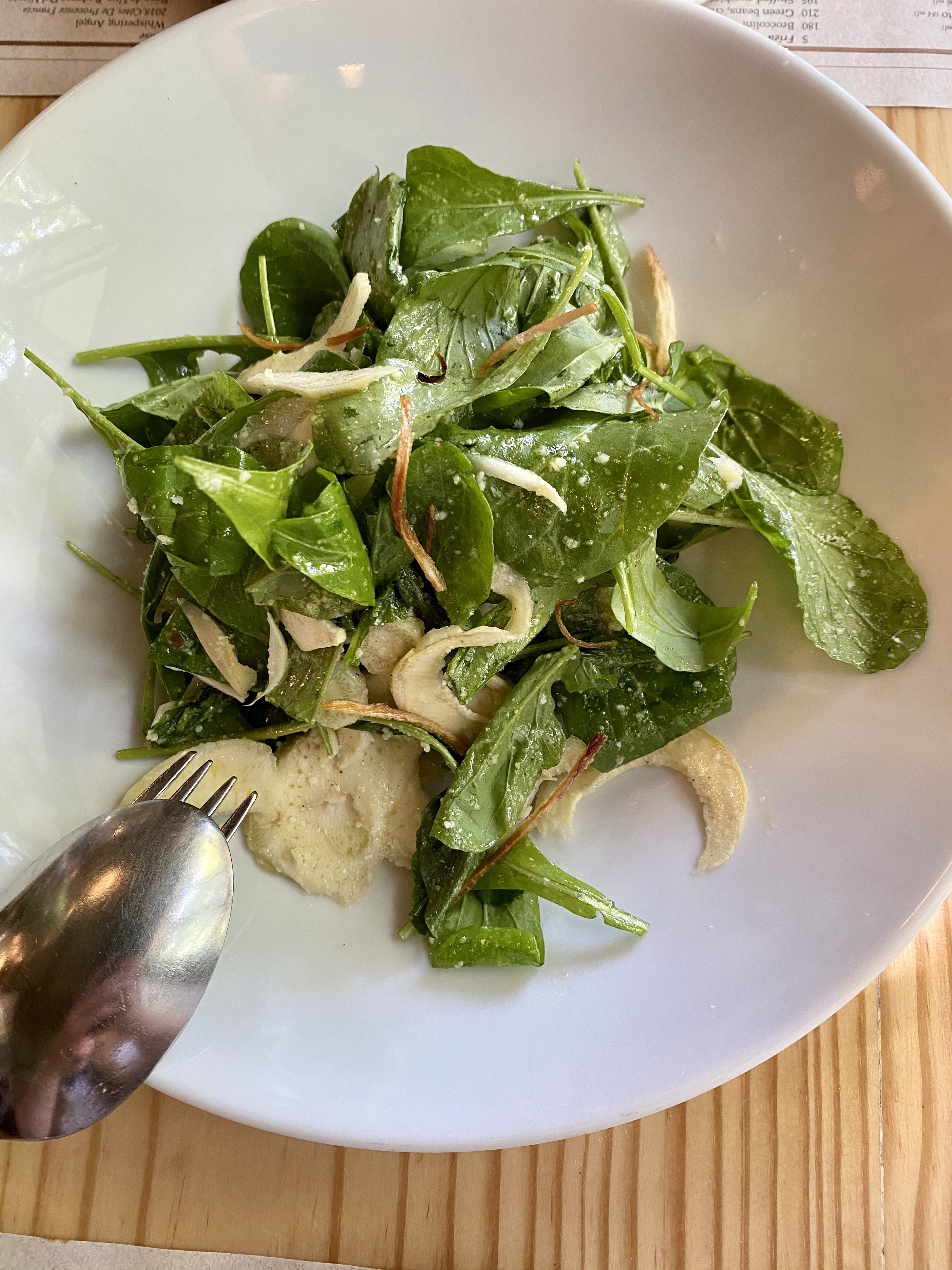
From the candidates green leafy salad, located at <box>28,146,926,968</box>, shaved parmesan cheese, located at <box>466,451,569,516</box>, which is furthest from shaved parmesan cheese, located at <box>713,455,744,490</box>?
shaved parmesan cheese, located at <box>466,451,569,516</box>

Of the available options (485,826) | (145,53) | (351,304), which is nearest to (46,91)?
(145,53)

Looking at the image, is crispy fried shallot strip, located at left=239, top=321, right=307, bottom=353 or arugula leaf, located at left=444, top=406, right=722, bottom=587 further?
crispy fried shallot strip, located at left=239, top=321, right=307, bottom=353

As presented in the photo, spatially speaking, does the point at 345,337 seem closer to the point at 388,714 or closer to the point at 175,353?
the point at 175,353

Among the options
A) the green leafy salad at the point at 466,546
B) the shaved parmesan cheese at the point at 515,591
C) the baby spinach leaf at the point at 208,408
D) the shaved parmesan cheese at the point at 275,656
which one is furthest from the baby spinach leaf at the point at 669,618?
the baby spinach leaf at the point at 208,408

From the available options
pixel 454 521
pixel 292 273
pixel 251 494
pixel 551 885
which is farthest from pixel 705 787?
pixel 292 273

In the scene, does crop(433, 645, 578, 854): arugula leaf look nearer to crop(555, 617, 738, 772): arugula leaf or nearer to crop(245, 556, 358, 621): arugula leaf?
crop(555, 617, 738, 772): arugula leaf

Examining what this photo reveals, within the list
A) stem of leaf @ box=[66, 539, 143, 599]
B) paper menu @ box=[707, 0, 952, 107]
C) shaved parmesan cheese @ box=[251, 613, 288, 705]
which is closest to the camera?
shaved parmesan cheese @ box=[251, 613, 288, 705]
